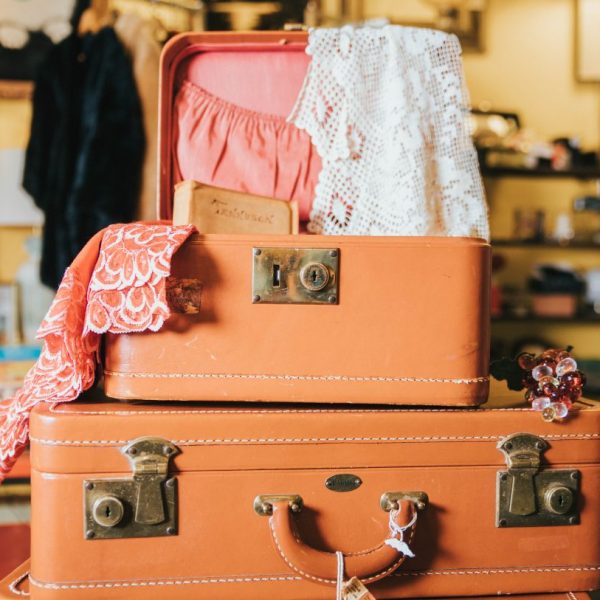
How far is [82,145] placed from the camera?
5.13 feet

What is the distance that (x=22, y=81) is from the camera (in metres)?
1.91

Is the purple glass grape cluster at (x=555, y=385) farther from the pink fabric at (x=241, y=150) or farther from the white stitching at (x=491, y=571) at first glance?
the pink fabric at (x=241, y=150)

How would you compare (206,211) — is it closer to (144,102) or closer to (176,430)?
(176,430)

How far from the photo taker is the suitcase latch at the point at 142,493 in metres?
0.68

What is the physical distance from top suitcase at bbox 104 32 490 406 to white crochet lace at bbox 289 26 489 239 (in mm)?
285

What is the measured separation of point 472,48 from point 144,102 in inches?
58.4

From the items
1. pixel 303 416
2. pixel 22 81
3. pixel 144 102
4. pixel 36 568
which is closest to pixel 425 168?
pixel 303 416

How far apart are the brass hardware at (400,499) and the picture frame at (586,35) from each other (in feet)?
7.70

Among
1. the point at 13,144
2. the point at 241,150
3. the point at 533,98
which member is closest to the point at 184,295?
the point at 241,150

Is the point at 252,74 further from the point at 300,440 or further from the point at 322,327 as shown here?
the point at 300,440

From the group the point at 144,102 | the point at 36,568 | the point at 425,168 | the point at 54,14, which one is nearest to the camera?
the point at 36,568

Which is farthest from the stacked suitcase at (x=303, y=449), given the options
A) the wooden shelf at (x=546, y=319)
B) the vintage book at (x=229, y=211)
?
the wooden shelf at (x=546, y=319)

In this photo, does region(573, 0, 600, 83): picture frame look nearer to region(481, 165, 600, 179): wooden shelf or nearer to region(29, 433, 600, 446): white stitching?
region(481, 165, 600, 179): wooden shelf

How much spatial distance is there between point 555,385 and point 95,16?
179 cm
